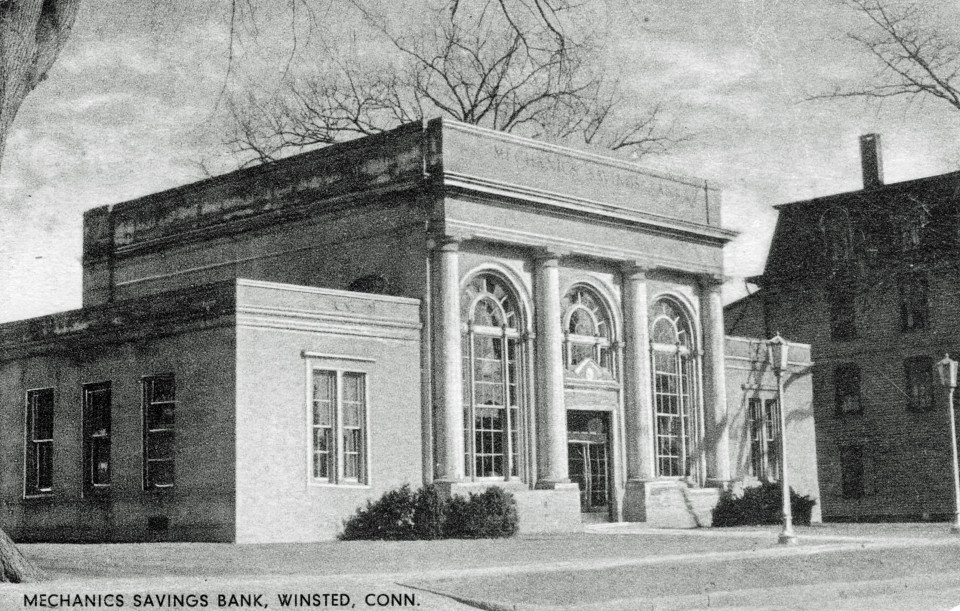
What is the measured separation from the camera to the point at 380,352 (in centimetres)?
2764

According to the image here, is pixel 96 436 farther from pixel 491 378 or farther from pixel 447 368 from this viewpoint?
pixel 491 378

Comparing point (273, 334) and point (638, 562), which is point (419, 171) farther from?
point (638, 562)

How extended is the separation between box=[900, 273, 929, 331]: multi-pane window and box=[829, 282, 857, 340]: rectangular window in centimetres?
186

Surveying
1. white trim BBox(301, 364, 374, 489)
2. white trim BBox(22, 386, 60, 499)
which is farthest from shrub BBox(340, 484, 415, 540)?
→ white trim BBox(22, 386, 60, 499)

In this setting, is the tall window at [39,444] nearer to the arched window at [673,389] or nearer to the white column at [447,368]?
the white column at [447,368]

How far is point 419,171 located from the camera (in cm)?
2862

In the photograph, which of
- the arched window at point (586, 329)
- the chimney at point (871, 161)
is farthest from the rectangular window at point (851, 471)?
the arched window at point (586, 329)

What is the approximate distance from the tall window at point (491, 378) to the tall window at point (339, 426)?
8.76ft

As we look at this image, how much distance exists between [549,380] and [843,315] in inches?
965

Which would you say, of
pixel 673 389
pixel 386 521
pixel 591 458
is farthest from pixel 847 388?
pixel 386 521

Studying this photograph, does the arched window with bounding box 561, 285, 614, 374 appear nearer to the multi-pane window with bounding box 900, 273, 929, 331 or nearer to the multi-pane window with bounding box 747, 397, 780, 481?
the multi-pane window with bounding box 747, 397, 780, 481

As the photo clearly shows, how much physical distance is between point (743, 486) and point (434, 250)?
1201 centimetres

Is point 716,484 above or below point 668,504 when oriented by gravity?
above

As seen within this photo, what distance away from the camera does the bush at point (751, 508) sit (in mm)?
33438
